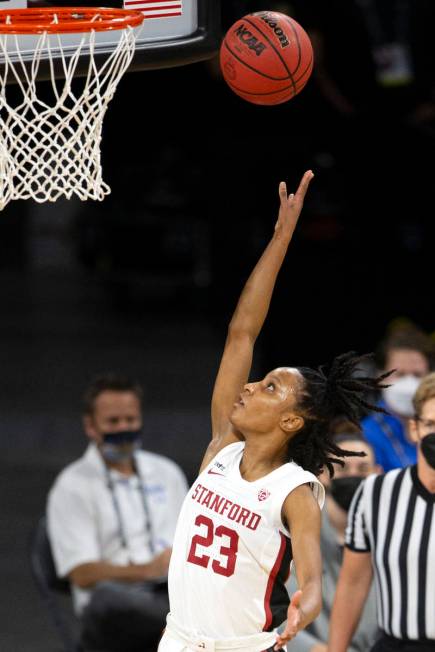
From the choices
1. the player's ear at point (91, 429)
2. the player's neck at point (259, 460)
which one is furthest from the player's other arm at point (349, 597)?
the player's ear at point (91, 429)

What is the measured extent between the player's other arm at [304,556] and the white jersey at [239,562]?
38 millimetres

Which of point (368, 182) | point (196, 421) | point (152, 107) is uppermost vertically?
point (152, 107)

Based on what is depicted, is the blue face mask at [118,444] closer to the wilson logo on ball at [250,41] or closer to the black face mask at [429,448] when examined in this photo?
the black face mask at [429,448]

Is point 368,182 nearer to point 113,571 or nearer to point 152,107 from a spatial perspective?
point 152,107

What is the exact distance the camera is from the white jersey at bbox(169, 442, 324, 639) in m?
4.20

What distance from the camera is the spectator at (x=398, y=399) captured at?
6.45m

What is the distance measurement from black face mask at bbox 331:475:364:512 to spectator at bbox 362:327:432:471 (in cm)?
57

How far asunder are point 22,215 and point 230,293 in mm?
7244

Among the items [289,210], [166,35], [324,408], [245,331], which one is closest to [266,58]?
[166,35]

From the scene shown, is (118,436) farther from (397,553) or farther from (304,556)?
(304,556)

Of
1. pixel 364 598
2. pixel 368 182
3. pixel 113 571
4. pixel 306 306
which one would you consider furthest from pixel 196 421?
pixel 364 598

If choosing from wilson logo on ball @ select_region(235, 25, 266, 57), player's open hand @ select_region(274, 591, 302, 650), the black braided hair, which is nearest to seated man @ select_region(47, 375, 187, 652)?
the black braided hair

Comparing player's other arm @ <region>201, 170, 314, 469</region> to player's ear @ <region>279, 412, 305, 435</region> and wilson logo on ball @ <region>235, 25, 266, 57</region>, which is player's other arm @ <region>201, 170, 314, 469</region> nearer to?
player's ear @ <region>279, 412, 305, 435</region>

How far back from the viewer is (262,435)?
4.34 meters
